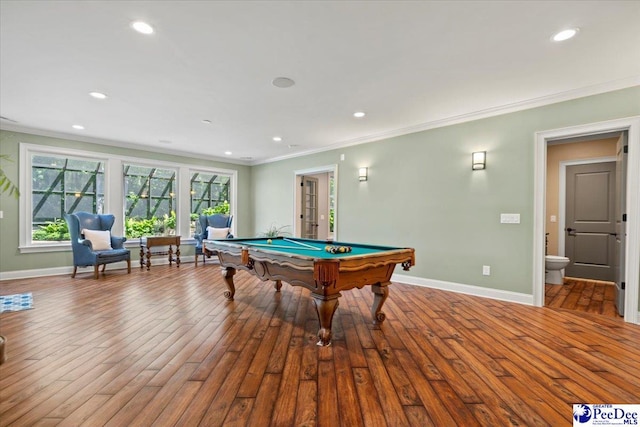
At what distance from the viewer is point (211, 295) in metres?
4.20

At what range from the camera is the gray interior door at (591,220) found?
516cm

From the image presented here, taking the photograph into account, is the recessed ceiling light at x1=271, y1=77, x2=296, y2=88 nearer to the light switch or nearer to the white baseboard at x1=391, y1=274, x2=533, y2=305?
the light switch

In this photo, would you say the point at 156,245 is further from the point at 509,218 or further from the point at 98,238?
the point at 509,218

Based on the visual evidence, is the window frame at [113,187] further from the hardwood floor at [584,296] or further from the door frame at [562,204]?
the door frame at [562,204]

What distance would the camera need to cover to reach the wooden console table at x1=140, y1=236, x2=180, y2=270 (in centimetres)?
615

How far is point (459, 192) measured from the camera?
175 inches

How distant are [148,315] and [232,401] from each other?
2043 millimetres

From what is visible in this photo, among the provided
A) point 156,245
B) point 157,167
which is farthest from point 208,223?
point 157,167

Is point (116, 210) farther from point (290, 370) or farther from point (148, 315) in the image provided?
point (290, 370)

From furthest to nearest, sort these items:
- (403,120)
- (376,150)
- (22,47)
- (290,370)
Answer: (376,150) → (403,120) → (22,47) → (290,370)

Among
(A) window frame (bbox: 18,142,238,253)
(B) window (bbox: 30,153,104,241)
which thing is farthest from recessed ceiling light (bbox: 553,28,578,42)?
(B) window (bbox: 30,153,104,241)

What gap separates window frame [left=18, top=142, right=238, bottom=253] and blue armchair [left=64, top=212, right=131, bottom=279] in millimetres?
450

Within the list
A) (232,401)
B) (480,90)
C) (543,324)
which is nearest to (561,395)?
(543,324)

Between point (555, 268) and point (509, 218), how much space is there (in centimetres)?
183
